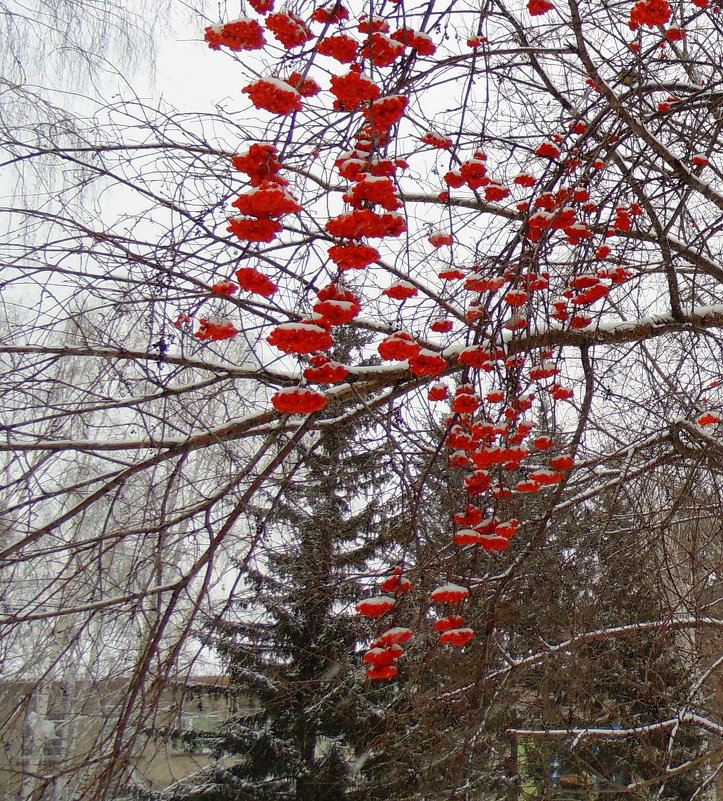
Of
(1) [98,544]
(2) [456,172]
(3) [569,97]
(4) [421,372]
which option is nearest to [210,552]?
(1) [98,544]

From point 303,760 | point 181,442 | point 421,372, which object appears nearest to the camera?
point 421,372

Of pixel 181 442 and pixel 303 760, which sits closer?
A: pixel 181 442

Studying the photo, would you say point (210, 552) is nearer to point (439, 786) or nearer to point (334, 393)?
point (334, 393)

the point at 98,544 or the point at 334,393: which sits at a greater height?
the point at 334,393

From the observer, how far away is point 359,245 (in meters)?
1.78

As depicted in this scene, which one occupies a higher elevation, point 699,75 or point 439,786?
point 699,75

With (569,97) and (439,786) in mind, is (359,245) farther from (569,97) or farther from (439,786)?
(439,786)

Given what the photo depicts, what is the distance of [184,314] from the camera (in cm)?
360

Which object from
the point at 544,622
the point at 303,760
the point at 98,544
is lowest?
the point at 303,760

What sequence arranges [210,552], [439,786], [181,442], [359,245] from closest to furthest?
1. [359,245]
2. [210,552]
3. [181,442]
4. [439,786]

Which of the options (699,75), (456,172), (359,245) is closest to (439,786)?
(456,172)

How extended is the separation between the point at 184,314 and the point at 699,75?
4.16 m

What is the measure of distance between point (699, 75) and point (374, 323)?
2.94 meters

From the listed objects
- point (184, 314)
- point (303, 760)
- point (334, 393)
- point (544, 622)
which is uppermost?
point (184, 314)
